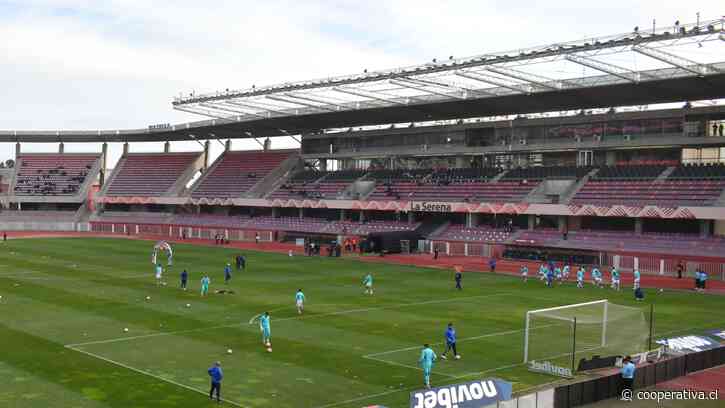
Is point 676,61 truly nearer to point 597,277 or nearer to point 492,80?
point 492,80

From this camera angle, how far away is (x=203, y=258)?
60.2 metres

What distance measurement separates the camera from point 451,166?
276ft

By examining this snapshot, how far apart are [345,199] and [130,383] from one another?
62304 millimetres

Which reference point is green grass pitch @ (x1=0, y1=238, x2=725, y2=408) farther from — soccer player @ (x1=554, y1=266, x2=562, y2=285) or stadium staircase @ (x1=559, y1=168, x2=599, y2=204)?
stadium staircase @ (x1=559, y1=168, x2=599, y2=204)

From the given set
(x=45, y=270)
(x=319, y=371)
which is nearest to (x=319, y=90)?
(x=45, y=270)

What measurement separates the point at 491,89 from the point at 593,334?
4071 centimetres

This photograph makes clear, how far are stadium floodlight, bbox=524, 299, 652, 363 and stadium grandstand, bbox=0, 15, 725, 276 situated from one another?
23140 millimetres

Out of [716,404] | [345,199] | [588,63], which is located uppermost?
[588,63]

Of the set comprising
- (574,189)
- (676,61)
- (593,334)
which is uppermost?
(676,61)

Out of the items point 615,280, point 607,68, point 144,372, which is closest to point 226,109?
point 607,68

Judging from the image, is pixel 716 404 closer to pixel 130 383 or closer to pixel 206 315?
pixel 130 383

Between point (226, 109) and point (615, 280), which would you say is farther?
point (226, 109)

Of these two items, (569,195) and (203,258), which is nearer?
(203,258)

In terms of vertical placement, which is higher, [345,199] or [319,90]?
[319,90]
